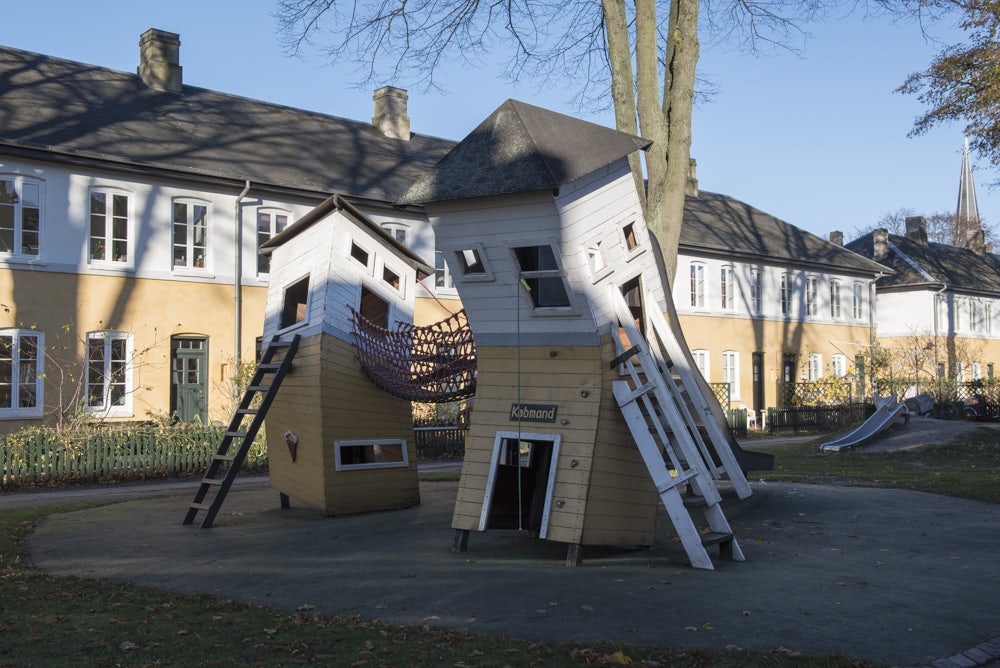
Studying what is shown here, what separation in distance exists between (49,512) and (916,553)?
12.4 meters

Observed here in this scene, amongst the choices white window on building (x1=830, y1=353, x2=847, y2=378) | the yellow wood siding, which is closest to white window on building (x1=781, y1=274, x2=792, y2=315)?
white window on building (x1=830, y1=353, x2=847, y2=378)

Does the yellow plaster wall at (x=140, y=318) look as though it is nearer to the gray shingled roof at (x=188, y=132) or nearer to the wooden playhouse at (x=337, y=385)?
the gray shingled roof at (x=188, y=132)

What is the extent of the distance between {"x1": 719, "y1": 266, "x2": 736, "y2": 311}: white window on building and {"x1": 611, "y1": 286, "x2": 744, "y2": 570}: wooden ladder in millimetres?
31343

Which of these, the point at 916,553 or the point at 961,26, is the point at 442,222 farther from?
the point at 961,26

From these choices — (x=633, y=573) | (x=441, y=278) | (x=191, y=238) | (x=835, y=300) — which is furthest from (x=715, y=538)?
(x=835, y=300)

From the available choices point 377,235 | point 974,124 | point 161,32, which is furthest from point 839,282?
point 377,235

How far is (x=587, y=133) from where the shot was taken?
10680 mm

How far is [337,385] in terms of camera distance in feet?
46.0

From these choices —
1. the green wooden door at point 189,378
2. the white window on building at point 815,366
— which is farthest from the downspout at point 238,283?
the white window on building at point 815,366

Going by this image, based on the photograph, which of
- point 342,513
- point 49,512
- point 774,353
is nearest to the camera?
point 342,513

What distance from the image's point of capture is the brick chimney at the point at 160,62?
30.2m

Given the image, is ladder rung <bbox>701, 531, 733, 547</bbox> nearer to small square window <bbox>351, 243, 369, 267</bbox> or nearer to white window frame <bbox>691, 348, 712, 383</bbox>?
small square window <bbox>351, 243, 369, 267</bbox>

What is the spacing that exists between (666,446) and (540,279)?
2.31 m

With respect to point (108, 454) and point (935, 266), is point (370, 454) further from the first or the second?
point (935, 266)
